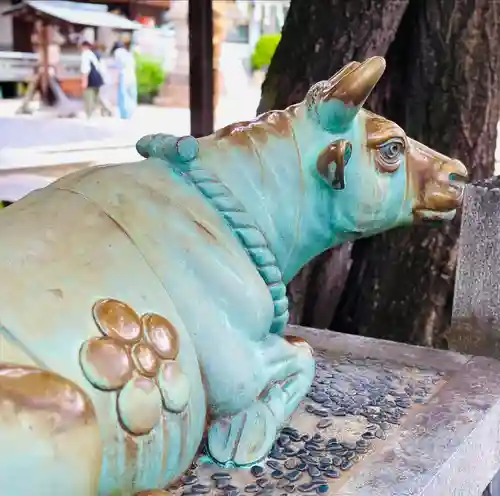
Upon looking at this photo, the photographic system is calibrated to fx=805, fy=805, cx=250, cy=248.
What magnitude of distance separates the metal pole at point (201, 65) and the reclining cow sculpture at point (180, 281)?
159 centimetres

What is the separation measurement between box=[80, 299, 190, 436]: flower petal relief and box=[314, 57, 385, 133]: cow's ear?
347mm

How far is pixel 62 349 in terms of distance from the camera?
78 cm

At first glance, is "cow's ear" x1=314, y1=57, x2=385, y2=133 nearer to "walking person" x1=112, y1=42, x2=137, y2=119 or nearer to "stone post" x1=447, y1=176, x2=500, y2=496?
"stone post" x1=447, y1=176, x2=500, y2=496

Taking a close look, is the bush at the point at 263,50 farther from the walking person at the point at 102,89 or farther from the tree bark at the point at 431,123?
the tree bark at the point at 431,123

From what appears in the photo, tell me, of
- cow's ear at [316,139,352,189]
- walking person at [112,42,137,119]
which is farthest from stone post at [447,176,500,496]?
walking person at [112,42,137,119]

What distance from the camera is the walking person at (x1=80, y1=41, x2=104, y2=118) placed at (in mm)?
4988

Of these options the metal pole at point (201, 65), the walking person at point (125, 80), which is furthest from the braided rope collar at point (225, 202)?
the walking person at point (125, 80)

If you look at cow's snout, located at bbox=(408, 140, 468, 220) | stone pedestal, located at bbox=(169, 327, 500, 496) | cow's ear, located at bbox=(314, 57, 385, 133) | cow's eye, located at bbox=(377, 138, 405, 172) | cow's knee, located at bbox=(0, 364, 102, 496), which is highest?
cow's ear, located at bbox=(314, 57, 385, 133)

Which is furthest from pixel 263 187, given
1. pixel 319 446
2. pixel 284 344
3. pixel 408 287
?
pixel 408 287

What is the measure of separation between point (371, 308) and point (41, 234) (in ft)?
5.03

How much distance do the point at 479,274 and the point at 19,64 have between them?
3897 mm

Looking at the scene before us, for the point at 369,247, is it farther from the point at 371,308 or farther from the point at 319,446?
the point at 319,446

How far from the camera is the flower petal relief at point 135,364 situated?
2.60 ft

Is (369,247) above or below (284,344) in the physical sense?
below
